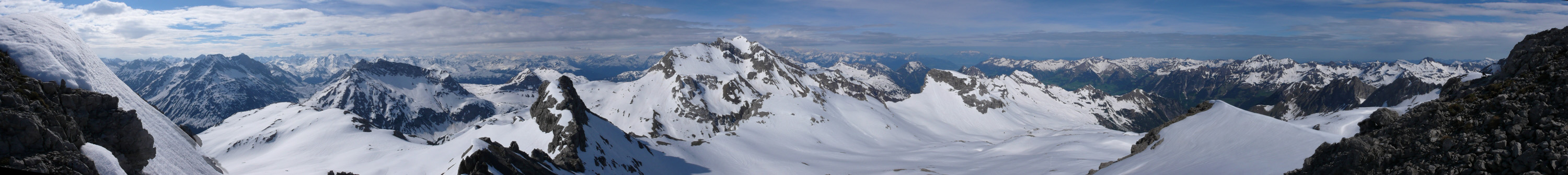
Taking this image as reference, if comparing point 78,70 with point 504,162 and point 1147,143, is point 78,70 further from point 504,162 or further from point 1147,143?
point 1147,143

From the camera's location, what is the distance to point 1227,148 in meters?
36.8

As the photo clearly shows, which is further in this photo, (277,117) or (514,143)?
(277,117)

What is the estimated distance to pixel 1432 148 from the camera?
12.8 meters

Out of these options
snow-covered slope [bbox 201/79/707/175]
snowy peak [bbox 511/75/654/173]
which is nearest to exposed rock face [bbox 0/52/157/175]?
snow-covered slope [bbox 201/79/707/175]

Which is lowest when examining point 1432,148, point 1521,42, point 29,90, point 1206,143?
point 1206,143

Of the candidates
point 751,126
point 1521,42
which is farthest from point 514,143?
point 751,126

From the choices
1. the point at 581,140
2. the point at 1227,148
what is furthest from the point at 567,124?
the point at 1227,148

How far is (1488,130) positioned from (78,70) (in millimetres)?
31031

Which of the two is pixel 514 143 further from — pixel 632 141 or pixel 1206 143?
pixel 1206 143

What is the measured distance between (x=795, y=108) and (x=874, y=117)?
75.0 ft

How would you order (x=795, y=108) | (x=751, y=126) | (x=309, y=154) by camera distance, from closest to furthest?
(x=309, y=154) < (x=751, y=126) < (x=795, y=108)

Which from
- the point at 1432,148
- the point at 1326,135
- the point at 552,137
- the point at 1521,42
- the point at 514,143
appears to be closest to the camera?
the point at 1432,148

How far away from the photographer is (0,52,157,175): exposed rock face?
10297 millimetres

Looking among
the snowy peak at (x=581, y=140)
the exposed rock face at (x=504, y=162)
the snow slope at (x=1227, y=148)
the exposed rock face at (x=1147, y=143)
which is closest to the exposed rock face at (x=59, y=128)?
the exposed rock face at (x=504, y=162)
